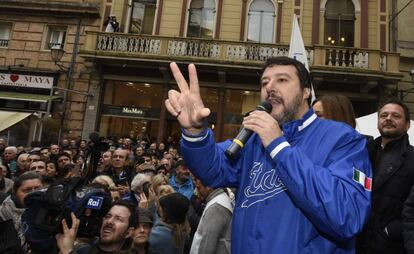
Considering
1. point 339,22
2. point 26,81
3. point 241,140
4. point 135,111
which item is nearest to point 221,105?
point 135,111

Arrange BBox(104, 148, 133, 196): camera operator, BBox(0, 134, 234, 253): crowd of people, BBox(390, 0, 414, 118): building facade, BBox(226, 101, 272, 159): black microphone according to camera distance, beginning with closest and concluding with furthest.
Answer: BBox(226, 101, 272, 159): black microphone
BBox(0, 134, 234, 253): crowd of people
BBox(104, 148, 133, 196): camera operator
BBox(390, 0, 414, 118): building facade

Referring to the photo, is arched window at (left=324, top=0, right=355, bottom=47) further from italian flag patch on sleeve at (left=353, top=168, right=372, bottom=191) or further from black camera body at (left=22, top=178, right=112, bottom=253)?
italian flag patch on sleeve at (left=353, top=168, right=372, bottom=191)

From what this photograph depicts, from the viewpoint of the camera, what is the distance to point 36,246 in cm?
251

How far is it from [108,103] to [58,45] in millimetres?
3607

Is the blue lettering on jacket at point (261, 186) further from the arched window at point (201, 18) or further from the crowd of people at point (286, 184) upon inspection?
the arched window at point (201, 18)

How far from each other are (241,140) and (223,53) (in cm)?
1412

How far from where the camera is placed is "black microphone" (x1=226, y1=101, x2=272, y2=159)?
1.85 m

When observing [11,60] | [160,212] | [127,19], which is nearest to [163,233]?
[160,212]

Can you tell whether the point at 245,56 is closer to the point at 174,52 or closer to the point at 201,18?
the point at 174,52

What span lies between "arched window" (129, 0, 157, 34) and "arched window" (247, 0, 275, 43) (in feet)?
14.8

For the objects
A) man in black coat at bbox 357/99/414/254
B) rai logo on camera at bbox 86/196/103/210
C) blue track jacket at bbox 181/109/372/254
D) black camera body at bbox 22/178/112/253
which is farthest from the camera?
man in black coat at bbox 357/99/414/254

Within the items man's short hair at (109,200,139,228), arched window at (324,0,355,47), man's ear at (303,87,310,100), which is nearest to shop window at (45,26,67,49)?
arched window at (324,0,355,47)

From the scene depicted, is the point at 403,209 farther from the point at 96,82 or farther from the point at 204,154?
the point at 96,82

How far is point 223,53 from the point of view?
A: 15.7m
